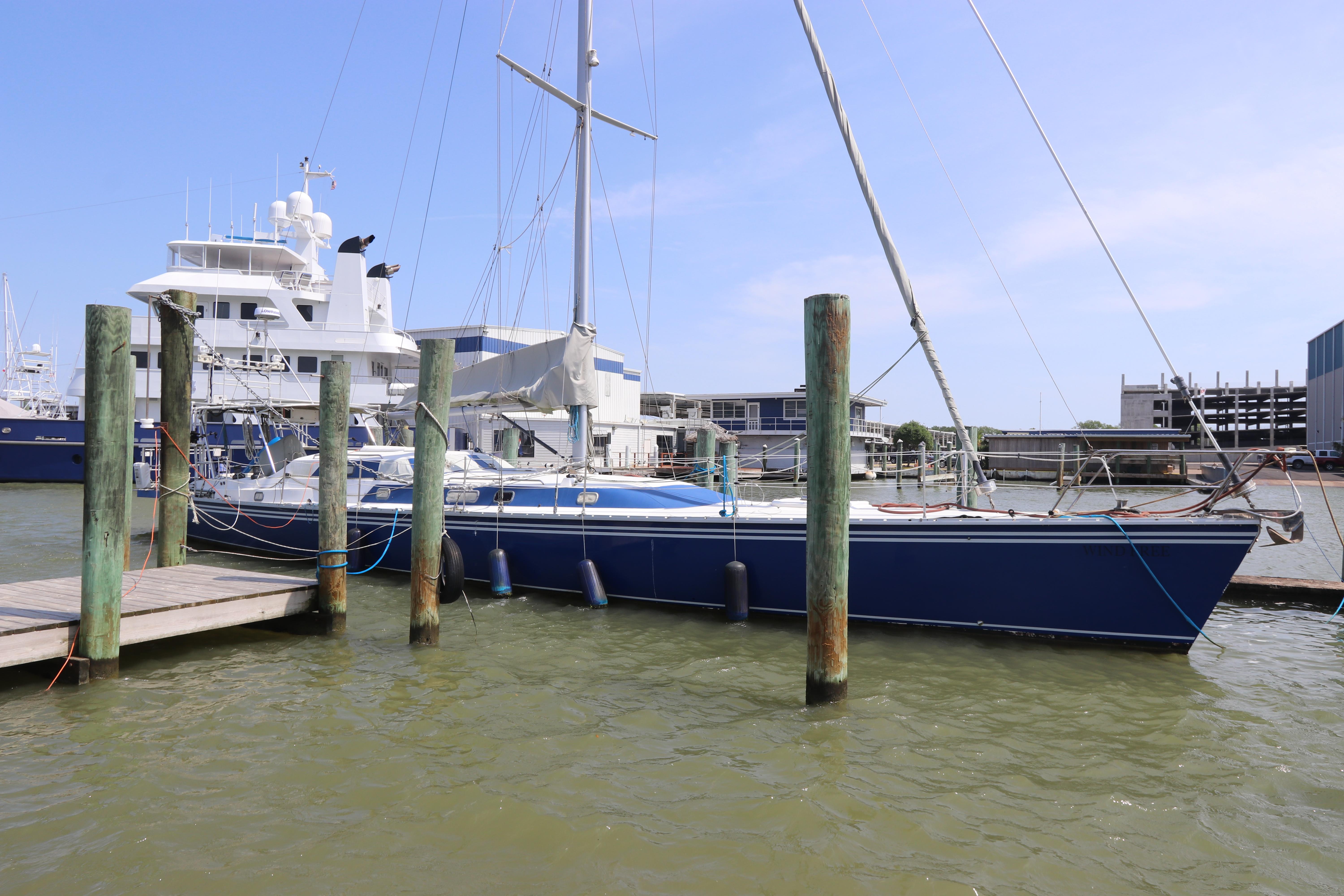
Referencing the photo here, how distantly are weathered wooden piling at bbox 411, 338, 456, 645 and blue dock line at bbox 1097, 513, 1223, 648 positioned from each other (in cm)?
642

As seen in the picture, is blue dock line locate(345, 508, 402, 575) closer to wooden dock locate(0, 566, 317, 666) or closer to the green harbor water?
wooden dock locate(0, 566, 317, 666)

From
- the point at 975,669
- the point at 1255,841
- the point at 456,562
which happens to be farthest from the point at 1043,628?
the point at 456,562

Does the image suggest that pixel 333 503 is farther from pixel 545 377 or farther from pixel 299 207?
pixel 299 207

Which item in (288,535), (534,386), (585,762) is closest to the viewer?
(585,762)

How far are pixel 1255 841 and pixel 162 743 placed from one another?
6.83m

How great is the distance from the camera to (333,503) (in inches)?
313

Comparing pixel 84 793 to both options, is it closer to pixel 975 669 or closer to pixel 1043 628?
pixel 975 669

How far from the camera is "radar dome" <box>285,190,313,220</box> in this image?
32.2 meters

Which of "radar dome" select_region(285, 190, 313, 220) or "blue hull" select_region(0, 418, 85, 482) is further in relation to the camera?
"radar dome" select_region(285, 190, 313, 220)

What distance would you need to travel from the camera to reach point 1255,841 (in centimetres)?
421

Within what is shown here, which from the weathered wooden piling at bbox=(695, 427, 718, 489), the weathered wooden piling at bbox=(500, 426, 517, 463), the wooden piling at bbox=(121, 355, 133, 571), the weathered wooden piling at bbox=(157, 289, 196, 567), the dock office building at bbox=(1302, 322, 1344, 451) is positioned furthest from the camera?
the dock office building at bbox=(1302, 322, 1344, 451)

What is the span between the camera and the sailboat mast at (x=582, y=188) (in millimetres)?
11219

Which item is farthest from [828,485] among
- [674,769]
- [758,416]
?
[758,416]

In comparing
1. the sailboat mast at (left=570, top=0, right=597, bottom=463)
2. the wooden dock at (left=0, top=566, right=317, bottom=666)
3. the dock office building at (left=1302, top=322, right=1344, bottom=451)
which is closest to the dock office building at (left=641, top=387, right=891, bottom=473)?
the dock office building at (left=1302, top=322, right=1344, bottom=451)
